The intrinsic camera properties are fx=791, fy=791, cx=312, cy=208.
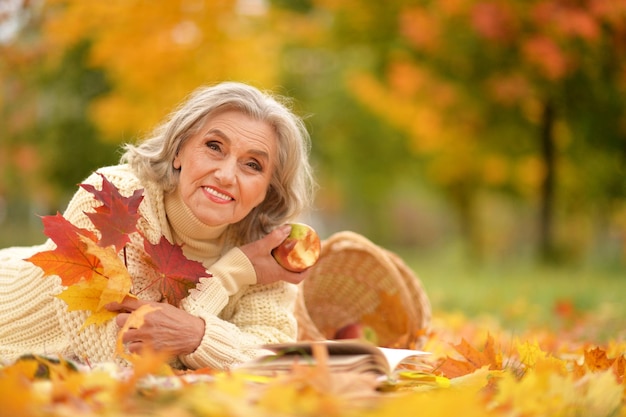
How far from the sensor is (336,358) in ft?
7.27

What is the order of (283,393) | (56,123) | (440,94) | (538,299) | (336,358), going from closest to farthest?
(283,393)
(336,358)
(538,299)
(440,94)
(56,123)

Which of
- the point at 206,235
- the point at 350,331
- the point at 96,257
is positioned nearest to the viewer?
the point at 96,257

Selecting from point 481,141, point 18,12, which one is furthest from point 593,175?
point 18,12

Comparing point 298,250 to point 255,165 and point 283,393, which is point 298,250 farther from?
point 283,393

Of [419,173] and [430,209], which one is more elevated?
[430,209]

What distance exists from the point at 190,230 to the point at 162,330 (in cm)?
53

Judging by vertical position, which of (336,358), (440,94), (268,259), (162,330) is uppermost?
(440,94)

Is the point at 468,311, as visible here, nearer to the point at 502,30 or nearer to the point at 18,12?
the point at 502,30

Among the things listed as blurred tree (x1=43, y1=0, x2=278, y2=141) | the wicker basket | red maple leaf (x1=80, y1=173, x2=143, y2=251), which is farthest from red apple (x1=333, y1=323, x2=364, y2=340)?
blurred tree (x1=43, y1=0, x2=278, y2=141)

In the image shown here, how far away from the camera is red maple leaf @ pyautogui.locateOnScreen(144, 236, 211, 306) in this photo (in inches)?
104

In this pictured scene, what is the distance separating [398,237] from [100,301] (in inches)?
1265

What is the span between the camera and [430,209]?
35.6m

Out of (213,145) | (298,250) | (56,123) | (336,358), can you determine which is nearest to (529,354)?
(336,358)

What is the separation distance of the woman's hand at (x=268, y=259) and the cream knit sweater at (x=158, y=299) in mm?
36
